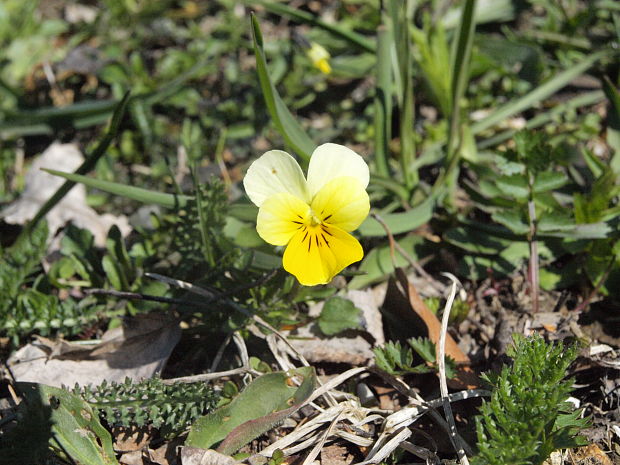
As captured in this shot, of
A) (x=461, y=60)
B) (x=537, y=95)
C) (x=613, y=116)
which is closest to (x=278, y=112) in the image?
(x=461, y=60)

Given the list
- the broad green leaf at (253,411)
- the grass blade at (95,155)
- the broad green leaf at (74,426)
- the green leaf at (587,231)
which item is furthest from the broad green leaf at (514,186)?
the broad green leaf at (74,426)

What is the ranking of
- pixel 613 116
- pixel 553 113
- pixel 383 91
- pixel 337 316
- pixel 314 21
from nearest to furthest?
pixel 337 316, pixel 383 91, pixel 613 116, pixel 314 21, pixel 553 113

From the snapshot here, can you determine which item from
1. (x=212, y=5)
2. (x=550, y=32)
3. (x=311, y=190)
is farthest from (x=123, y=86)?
(x=550, y=32)

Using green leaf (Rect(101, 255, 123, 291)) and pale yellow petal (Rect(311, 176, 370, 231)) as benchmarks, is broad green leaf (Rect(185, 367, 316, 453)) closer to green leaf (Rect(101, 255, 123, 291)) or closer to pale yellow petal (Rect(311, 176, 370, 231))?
pale yellow petal (Rect(311, 176, 370, 231))

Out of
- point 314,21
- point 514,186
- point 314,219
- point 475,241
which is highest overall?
point 314,21

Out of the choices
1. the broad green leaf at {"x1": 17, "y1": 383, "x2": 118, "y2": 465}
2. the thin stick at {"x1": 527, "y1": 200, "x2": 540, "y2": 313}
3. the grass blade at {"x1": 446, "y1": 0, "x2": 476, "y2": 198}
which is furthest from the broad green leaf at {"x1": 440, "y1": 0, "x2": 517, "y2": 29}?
the broad green leaf at {"x1": 17, "y1": 383, "x2": 118, "y2": 465}

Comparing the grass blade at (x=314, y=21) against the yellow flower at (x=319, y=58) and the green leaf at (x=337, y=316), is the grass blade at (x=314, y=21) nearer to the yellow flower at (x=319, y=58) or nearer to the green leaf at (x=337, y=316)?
the yellow flower at (x=319, y=58)

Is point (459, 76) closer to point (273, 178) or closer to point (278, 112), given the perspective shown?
point (278, 112)
